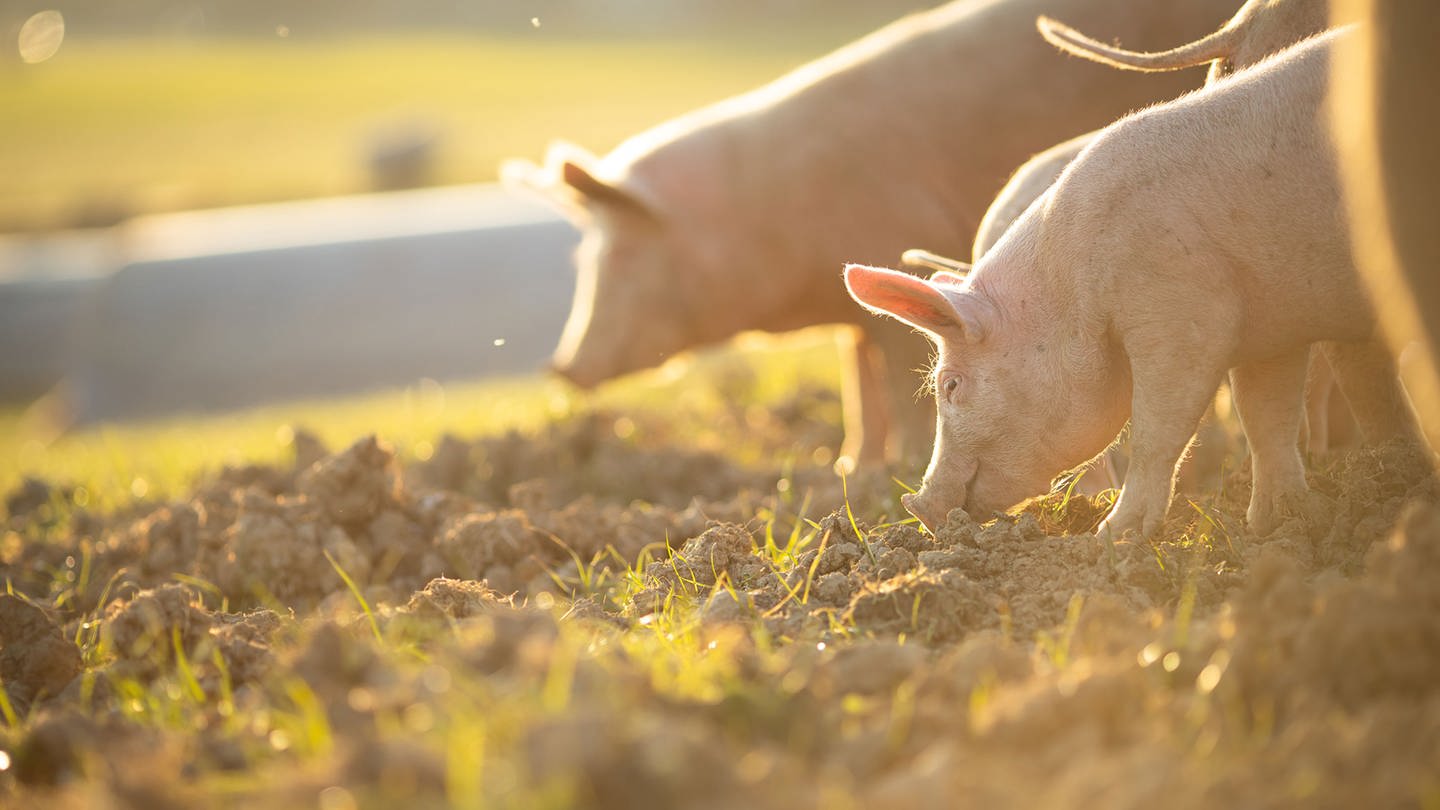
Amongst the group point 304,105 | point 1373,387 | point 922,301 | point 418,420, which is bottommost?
point 304,105

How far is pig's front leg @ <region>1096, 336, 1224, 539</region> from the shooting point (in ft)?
11.5

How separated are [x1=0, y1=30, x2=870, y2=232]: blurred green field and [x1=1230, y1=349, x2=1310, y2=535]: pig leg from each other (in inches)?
834

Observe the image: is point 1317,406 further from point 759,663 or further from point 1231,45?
point 759,663

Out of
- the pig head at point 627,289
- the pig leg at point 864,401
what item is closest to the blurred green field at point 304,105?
the pig head at point 627,289

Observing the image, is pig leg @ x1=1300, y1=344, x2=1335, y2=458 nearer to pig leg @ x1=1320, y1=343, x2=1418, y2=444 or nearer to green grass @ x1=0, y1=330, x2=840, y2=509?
pig leg @ x1=1320, y1=343, x2=1418, y2=444

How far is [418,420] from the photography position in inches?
322

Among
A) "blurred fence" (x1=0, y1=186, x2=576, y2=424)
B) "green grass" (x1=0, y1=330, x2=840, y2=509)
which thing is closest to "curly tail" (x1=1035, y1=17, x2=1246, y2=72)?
"green grass" (x1=0, y1=330, x2=840, y2=509)

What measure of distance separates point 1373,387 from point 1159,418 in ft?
2.97

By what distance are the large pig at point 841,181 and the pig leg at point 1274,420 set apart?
2.13 m

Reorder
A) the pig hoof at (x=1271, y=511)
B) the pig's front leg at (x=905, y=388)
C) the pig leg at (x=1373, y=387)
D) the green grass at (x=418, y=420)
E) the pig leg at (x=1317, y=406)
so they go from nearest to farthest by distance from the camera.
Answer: the pig hoof at (x=1271, y=511)
the pig leg at (x=1373, y=387)
the pig leg at (x=1317, y=406)
the pig's front leg at (x=905, y=388)
the green grass at (x=418, y=420)

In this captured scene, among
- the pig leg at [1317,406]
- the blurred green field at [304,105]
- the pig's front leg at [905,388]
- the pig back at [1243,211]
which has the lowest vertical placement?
the blurred green field at [304,105]

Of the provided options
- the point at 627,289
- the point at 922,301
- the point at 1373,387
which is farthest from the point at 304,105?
the point at 1373,387

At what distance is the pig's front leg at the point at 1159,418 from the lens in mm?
3504

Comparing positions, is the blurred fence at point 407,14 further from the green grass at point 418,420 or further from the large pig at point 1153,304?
the large pig at point 1153,304
